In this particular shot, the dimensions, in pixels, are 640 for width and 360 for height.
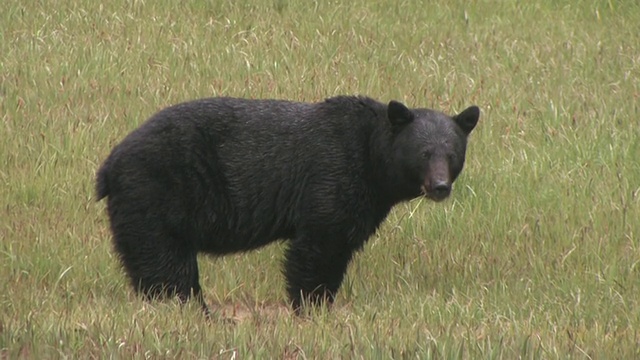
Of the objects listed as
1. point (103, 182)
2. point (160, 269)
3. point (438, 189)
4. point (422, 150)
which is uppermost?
point (422, 150)

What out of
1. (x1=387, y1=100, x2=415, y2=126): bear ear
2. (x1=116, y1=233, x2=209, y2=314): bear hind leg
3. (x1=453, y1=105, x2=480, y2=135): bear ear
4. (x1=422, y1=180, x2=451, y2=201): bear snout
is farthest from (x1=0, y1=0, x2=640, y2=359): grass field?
(x1=387, y1=100, x2=415, y2=126): bear ear

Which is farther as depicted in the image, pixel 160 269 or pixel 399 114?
pixel 399 114

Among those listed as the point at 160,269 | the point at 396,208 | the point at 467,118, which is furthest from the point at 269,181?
the point at 396,208

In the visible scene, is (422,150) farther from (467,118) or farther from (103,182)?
(103,182)

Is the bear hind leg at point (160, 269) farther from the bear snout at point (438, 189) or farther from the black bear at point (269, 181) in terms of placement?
the bear snout at point (438, 189)

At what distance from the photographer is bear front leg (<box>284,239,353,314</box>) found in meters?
7.39

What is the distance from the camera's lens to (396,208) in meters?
9.16

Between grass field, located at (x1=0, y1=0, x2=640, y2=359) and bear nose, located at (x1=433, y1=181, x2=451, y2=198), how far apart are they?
585mm

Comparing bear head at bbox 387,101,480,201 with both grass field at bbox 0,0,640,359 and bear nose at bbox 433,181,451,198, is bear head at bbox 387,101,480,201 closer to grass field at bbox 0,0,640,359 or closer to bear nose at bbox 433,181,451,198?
bear nose at bbox 433,181,451,198

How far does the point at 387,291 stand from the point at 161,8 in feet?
22.4

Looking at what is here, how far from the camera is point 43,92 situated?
1095 cm

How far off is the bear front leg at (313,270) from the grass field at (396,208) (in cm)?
20

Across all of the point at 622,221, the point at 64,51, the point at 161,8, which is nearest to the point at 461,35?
the point at 161,8

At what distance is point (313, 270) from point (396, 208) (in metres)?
1.89
